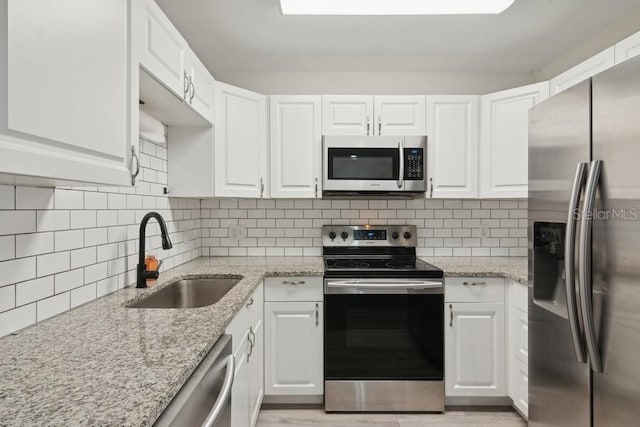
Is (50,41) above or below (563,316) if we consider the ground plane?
above

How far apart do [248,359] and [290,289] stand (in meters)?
0.57

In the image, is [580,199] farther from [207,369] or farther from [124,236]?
[124,236]

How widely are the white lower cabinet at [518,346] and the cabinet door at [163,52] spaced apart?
6.83 ft

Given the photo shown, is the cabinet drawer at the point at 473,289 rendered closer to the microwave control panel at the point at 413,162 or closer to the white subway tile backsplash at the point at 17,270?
the microwave control panel at the point at 413,162

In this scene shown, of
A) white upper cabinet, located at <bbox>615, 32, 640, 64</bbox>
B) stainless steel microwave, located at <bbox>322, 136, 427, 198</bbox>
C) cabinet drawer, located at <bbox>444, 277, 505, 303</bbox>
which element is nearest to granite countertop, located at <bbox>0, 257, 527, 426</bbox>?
stainless steel microwave, located at <bbox>322, 136, 427, 198</bbox>

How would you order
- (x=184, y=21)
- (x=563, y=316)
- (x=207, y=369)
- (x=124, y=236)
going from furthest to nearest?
(x=184, y=21)
(x=124, y=236)
(x=563, y=316)
(x=207, y=369)

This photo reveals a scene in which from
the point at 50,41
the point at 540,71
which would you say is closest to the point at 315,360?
the point at 50,41

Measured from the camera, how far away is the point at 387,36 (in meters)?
2.32

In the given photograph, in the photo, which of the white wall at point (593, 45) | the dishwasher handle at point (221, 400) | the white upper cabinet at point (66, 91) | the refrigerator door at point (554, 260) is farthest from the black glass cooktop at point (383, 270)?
the white wall at point (593, 45)

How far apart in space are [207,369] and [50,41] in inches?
34.3

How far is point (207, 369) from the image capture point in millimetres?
1026

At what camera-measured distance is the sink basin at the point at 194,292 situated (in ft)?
6.32

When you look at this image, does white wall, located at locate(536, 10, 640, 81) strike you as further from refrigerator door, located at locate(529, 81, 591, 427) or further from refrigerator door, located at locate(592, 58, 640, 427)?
refrigerator door, located at locate(592, 58, 640, 427)

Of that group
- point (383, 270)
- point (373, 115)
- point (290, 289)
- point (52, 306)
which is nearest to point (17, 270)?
point (52, 306)
